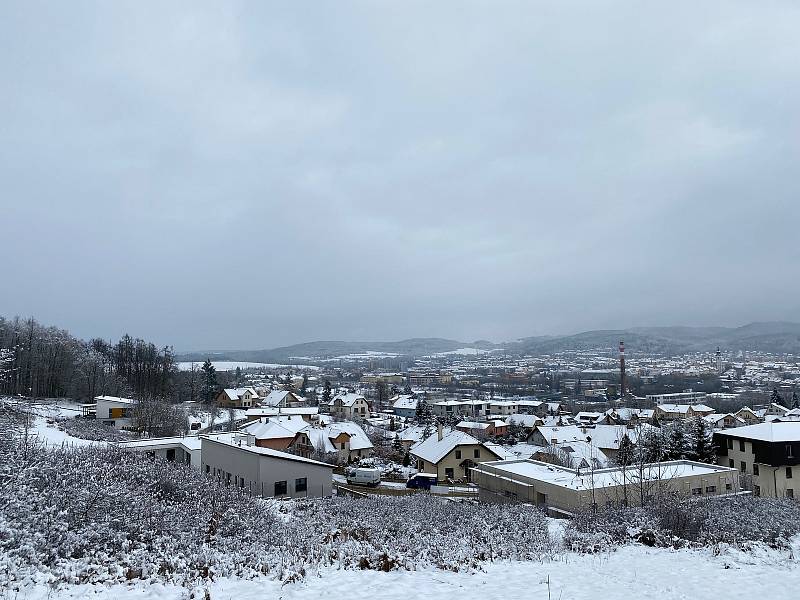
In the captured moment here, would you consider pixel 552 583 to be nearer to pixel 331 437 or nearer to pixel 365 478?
pixel 365 478

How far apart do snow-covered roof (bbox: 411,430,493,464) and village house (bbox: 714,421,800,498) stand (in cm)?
1658

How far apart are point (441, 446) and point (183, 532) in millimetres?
31404

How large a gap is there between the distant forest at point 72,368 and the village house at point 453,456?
35029mm

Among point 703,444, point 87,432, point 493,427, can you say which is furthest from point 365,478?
point 493,427

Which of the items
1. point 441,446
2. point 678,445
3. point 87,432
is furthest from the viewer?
point 441,446

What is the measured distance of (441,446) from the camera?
4028cm

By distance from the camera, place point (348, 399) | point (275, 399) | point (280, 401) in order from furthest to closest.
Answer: point (280, 401) < point (275, 399) < point (348, 399)

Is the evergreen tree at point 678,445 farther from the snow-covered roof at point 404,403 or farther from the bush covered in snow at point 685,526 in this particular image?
the snow-covered roof at point 404,403

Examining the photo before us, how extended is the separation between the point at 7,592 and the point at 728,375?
7685 inches

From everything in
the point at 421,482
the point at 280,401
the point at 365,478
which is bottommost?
the point at 280,401

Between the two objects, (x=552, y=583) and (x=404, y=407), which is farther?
(x=404, y=407)

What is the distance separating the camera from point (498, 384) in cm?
16825

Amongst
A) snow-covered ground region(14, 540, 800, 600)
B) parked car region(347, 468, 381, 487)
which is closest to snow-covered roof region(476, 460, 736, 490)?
parked car region(347, 468, 381, 487)

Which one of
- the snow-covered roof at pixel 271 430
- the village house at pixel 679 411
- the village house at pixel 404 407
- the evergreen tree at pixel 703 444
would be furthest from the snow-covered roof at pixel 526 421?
the snow-covered roof at pixel 271 430
